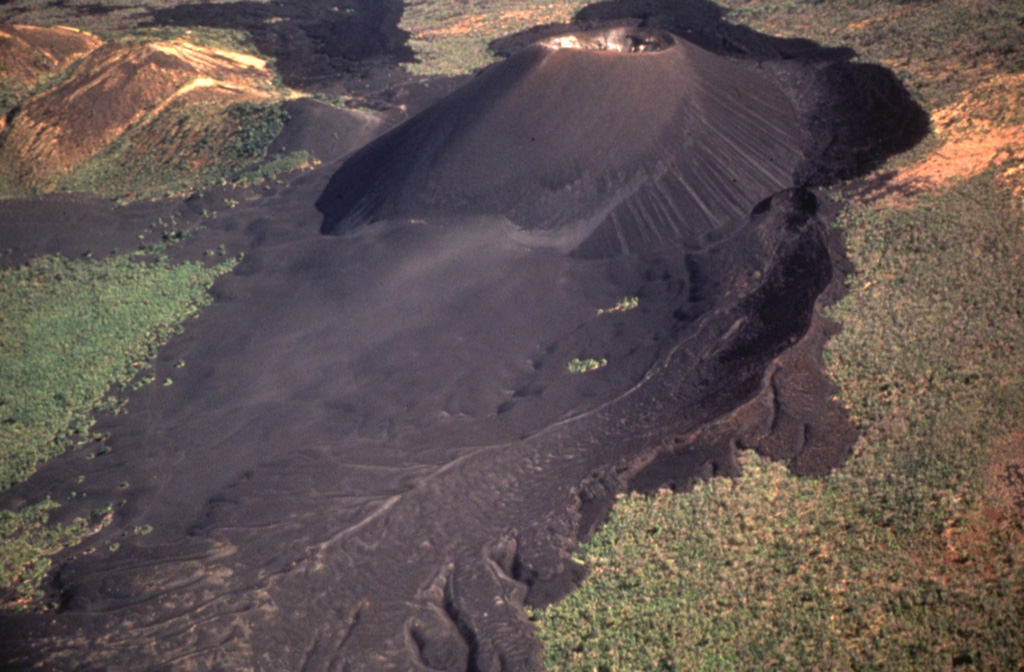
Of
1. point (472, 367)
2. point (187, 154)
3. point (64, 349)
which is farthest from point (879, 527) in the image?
point (187, 154)

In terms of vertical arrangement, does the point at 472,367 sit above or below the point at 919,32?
below

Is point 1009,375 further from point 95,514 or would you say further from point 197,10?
point 197,10

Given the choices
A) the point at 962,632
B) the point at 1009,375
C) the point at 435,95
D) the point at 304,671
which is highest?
the point at 435,95

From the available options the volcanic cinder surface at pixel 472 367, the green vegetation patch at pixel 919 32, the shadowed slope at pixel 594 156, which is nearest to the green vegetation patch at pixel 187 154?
the volcanic cinder surface at pixel 472 367

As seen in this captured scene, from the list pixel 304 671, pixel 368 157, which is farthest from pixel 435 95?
pixel 304 671

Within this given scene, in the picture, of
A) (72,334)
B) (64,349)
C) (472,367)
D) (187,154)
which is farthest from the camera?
(187,154)

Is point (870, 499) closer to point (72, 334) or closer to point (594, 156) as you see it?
point (594, 156)

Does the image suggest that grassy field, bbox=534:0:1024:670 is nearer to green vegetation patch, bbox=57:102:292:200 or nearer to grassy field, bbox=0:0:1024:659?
grassy field, bbox=0:0:1024:659

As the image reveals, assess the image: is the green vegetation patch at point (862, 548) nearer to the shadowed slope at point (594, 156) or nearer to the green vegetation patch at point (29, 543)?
the shadowed slope at point (594, 156)
